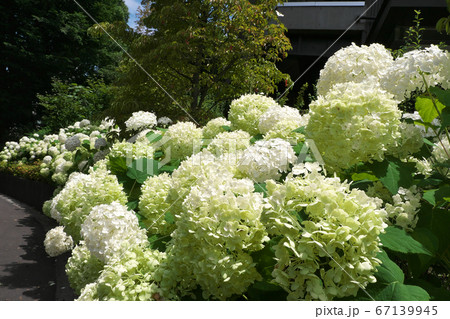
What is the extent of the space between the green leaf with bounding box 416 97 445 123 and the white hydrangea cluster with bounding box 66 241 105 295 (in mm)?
2055

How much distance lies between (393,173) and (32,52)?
916 inches

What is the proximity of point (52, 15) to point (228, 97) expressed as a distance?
17.9 metres

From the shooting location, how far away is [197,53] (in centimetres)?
847

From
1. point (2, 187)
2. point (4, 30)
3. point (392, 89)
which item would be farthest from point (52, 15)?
point (392, 89)

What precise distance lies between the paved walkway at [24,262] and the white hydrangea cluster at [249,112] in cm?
296

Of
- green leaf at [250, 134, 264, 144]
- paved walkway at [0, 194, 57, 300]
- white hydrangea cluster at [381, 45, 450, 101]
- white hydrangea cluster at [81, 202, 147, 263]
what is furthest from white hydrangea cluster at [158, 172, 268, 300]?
paved walkway at [0, 194, 57, 300]

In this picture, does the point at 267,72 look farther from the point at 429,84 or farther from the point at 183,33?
the point at 429,84

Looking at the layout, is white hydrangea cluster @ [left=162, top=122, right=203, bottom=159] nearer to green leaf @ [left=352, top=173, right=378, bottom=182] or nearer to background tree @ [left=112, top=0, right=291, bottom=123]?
green leaf @ [left=352, top=173, right=378, bottom=182]

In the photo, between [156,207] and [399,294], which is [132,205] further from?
[399,294]

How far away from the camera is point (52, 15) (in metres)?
21.5

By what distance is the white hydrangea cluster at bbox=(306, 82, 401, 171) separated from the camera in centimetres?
174

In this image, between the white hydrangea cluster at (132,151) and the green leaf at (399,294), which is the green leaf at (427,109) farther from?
the white hydrangea cluster at (132,151)

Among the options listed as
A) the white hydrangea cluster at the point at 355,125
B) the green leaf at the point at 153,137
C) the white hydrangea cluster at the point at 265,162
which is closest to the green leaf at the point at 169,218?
the white hydrangea cluster at the point at 265,162

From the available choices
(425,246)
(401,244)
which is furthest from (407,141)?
(401,244)
